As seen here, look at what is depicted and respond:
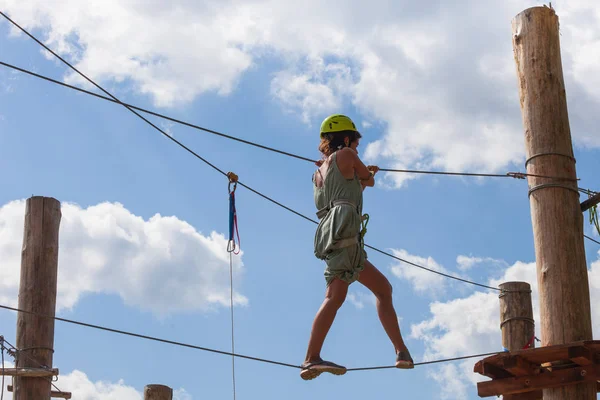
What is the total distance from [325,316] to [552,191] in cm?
183

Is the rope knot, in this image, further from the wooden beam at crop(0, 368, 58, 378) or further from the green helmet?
the wooden beam at crop(0, 368, 58, 378)

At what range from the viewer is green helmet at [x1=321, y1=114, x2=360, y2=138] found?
7.00 metres

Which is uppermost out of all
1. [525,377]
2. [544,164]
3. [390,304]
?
[544,164]

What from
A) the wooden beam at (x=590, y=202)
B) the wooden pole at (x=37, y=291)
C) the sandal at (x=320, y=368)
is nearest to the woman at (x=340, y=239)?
the sandal at (x=320, y=368)

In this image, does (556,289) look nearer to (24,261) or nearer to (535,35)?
(535,35)

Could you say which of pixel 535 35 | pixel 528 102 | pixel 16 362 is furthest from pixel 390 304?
pixel 16 362

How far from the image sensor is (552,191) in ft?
23.0

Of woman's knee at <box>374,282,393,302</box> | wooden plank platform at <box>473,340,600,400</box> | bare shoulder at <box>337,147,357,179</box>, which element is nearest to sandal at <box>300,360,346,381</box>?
woman's knee at <box>374,282,393,302</box>

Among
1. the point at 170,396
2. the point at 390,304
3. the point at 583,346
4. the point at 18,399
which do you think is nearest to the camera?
the point at 583,346

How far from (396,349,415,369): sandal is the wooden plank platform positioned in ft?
1.66

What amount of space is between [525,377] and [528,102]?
197cm

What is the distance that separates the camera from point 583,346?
21.2 ft

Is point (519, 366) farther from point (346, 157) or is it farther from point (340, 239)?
point (346, 157)

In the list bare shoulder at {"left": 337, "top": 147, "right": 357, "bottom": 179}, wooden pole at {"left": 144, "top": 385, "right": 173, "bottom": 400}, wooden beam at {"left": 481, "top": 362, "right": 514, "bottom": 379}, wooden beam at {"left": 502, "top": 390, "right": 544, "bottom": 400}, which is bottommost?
wooden beam at {"left": 502, "top": 390, "right": 544, "bottom": 400}
